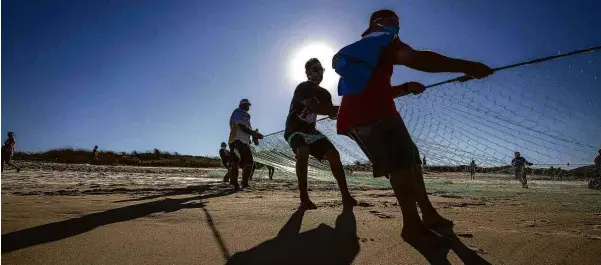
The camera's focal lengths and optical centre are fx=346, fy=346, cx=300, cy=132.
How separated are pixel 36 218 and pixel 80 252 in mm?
1271

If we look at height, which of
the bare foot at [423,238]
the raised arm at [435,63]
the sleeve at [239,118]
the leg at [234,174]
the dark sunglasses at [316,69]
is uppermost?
the dark sunglasses at [316,69]

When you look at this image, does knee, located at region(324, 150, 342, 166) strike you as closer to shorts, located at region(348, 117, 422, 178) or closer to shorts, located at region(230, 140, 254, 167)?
shorts, located at region(348, 117, 422, 178)

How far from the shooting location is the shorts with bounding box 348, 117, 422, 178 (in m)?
1.93

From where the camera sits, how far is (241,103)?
22.5 feet

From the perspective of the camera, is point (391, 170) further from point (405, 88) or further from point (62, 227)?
point (62, 227)

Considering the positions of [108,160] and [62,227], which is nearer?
[62,227]

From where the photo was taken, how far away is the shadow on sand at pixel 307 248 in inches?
60.6

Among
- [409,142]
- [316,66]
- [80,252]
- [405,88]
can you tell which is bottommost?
[80,252]

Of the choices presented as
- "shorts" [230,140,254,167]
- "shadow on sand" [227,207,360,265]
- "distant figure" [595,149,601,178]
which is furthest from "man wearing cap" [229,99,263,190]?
"distant figure" [595,149,601,178]

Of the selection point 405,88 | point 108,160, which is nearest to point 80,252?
point 405,88

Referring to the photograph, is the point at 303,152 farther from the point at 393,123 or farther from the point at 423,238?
the point at 423,238

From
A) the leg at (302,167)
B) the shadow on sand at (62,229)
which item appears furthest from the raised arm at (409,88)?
the shadow on sand at (62,229)

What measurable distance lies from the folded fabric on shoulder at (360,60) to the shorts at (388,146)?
0.26 m

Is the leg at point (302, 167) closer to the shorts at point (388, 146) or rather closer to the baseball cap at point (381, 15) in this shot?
the shorts at point (388, 146)
